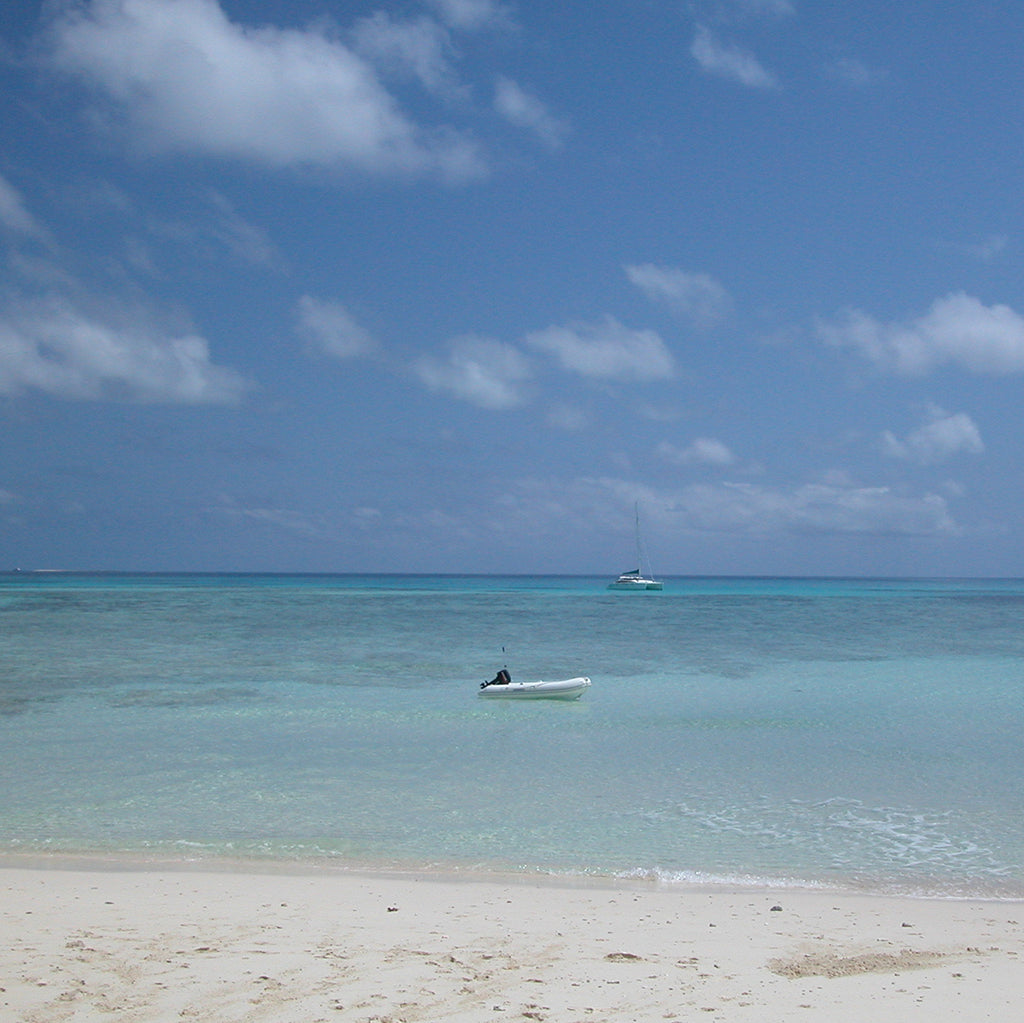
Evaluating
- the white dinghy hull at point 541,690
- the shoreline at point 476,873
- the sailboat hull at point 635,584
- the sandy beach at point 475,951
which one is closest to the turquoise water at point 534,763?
the shoreline at point 476,873

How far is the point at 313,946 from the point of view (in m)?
6.84

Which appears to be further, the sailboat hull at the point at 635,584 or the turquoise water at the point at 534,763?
the sailboat hull at the point at 635,584

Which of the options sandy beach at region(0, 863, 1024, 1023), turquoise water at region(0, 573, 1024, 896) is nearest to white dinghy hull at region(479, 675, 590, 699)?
turquoise water at region(0, 573, 1024, 896)

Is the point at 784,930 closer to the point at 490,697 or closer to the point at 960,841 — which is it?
the point at 960,841

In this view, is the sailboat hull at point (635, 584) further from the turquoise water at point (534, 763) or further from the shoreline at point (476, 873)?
the shoreline at point (476, 873)

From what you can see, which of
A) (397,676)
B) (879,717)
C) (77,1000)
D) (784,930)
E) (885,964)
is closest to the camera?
(77,1000)

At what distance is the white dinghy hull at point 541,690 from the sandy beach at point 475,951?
12.3m

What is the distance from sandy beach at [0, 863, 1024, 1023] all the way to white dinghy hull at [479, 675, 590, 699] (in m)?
12.3

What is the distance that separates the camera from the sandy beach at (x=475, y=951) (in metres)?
5.75

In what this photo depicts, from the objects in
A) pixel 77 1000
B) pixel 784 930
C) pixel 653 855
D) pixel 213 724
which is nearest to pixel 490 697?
pixel 213 724

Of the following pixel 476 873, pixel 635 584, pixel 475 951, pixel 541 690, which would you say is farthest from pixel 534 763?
pixel 635 584

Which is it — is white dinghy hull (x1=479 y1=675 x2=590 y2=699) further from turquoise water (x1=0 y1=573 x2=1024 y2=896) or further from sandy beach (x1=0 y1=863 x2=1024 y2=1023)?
sandy beach (x1=0 y1=863 x2=1024 y2=1023)

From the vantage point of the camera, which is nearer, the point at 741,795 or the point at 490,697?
the point at 741,795

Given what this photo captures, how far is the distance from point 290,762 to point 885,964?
989 centimetres
